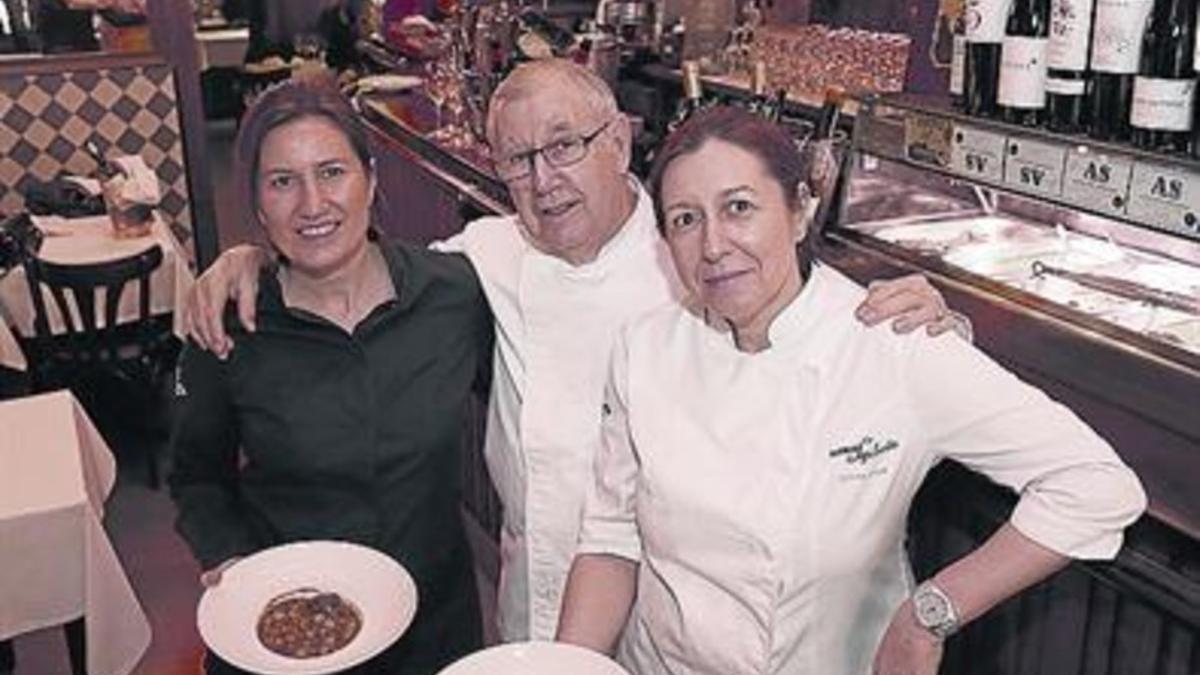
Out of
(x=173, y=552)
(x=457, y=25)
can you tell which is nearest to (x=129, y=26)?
(x=457, y=25)

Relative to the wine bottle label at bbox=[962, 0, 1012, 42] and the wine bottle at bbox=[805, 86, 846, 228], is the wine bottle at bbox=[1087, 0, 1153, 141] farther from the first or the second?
the wine bottle at bbox=[805, 86, 846, 228]

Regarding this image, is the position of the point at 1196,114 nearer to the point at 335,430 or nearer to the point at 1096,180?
the point at 1096,180

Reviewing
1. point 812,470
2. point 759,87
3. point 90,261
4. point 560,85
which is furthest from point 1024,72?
point 90,261

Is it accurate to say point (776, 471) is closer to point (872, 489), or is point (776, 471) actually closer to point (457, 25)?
point (872, 489)

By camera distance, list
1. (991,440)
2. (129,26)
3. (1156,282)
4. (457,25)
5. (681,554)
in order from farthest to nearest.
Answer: (129,26) < (457,25) < (1156,282) < (681,554) < (991,440)

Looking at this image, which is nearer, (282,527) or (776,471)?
(776,471)

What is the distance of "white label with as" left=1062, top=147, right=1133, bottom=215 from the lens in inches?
80.6

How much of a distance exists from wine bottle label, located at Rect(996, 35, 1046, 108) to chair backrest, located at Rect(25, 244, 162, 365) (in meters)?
3.49

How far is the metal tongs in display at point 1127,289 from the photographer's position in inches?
89.6

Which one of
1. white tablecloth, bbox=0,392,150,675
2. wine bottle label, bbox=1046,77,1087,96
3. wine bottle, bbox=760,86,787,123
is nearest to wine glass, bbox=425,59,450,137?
wine bottle, bbox=760,86,787,123

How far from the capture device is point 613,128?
6.62 ft

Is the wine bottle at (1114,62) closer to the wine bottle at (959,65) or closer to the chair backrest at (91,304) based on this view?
the wine bottle at (959,65)

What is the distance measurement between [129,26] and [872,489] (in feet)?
20.0

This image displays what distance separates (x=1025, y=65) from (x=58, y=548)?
7.92ft
